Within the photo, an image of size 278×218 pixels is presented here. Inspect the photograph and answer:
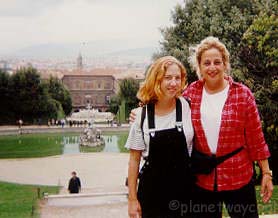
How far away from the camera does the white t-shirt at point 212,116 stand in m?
3.23

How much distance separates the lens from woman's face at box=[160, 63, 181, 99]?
124 inches

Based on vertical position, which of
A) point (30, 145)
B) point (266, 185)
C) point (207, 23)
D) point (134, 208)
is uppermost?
point (207, 23)

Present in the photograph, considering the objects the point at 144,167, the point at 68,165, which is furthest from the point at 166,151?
the point at 68,165

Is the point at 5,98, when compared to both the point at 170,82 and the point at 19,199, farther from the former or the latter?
the point at 170,82

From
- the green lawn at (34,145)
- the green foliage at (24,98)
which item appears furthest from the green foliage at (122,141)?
the green foliage at (24,98)

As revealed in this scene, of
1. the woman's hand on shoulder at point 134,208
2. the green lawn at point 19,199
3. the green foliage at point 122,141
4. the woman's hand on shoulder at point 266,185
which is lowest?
the green lawn at point 19,199

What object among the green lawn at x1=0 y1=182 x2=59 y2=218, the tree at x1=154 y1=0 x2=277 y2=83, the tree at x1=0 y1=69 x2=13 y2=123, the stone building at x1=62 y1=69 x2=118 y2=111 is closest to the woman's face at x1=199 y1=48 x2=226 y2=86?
the green lawn at x1=0 y1=182 x2=59 y2=218

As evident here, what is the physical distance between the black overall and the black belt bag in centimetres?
9

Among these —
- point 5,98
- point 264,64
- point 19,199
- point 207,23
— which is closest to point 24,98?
point 5,98

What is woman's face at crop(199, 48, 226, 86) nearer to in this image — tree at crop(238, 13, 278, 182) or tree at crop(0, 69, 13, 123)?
tree at crop(238, 13, 278, 182)

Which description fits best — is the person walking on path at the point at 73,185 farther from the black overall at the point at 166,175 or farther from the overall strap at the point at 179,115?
the overall strap at the point at 179,115

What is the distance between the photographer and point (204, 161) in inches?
127

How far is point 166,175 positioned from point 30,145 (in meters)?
34.3

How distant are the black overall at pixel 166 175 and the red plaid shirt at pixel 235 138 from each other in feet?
0.50
